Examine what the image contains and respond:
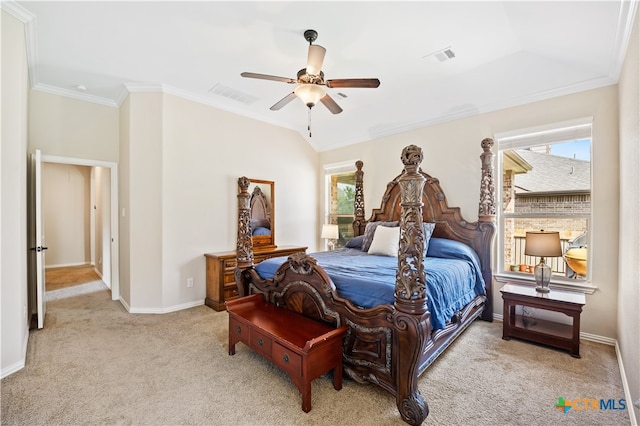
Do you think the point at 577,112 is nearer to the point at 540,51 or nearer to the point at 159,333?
the point at 540,51

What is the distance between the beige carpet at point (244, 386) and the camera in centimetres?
187

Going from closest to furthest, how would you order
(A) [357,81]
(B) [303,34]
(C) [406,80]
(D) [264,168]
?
1. (A) [357,81]
2. (B) [303,34]
3. (C) [406,80]
4. (D) [264,168]

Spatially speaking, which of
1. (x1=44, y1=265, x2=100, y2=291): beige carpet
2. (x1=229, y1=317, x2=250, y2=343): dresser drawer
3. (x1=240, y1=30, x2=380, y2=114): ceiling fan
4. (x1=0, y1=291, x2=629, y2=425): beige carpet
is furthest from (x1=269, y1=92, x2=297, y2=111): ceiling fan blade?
(x1=44, y1=265, x2=100, y2=291): beige carpet

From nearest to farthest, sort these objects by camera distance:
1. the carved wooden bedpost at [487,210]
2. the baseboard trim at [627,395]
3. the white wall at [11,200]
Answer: the baseboard trim at [627,395], the white wall at [11,200], the carved wooden bedpost at [487,210]

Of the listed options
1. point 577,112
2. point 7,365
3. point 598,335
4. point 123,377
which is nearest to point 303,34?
point 577,112

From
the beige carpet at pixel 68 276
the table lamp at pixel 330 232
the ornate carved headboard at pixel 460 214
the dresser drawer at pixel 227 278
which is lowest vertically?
the beige carpet at pixel 68 276

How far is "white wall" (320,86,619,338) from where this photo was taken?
113 inches

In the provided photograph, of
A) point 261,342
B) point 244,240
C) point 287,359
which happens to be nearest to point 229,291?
point 244,240

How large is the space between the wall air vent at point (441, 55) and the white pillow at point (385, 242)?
2.00 metres

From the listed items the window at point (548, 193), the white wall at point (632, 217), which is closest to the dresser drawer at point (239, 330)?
the white wall at point (632, 217)

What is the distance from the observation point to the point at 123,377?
232 cm

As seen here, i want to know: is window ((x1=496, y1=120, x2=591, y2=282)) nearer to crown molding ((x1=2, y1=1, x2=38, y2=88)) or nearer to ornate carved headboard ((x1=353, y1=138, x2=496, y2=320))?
ornate carved headboard ((x1=353, y1=138, x2=496, y2=320))

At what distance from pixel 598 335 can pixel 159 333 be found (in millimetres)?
4692

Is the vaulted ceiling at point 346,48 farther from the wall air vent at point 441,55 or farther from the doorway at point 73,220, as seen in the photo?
the doorway at point 73,220
